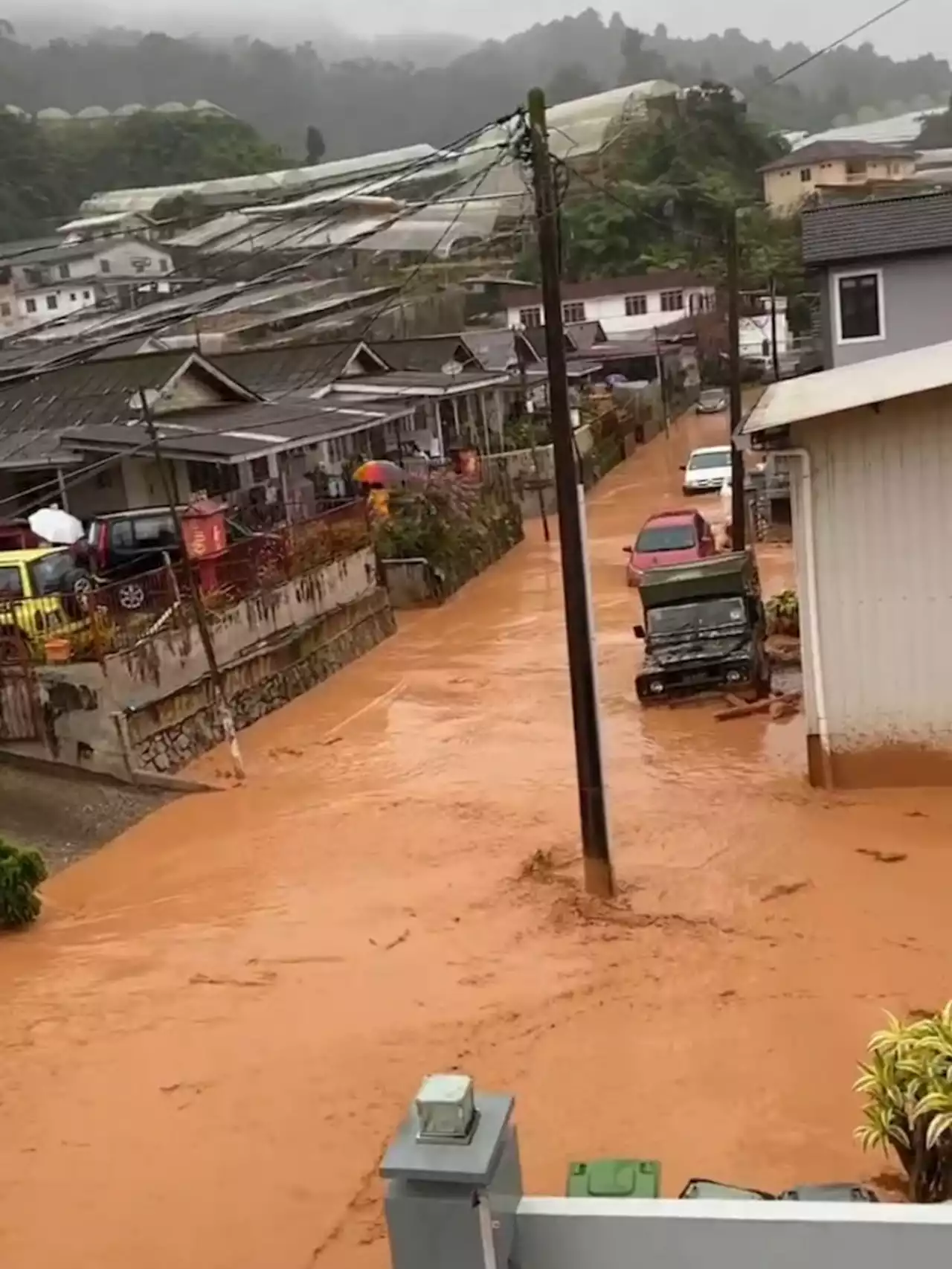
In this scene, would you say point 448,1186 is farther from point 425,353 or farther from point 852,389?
point 425,353

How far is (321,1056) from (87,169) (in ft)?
315

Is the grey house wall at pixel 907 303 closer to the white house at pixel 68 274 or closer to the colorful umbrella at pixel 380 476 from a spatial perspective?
the colorful umbrella at pixel 380 476

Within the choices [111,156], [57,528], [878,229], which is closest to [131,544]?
[57,528]

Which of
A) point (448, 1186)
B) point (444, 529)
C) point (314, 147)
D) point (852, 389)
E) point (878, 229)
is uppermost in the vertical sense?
point (314, 147)

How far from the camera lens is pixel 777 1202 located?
401cm

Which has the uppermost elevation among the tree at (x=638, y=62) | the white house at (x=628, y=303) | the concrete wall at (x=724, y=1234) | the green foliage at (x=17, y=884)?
the tree at (x=638, y=62)

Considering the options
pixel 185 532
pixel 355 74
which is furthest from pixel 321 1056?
pixel 355 74

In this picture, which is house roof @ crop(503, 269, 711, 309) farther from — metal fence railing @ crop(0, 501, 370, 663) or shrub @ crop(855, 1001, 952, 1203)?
shrub @ crop(855, 1001, 952, 1203)

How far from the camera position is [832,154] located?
266 ft

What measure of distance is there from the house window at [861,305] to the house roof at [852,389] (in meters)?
8.70

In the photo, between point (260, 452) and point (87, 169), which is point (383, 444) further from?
point (87, 169)

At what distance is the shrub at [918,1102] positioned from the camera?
579cm

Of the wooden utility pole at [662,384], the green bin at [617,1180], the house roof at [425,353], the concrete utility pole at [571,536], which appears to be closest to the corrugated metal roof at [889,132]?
the wooden utility pole at [662,384]

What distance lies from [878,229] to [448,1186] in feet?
76.8
